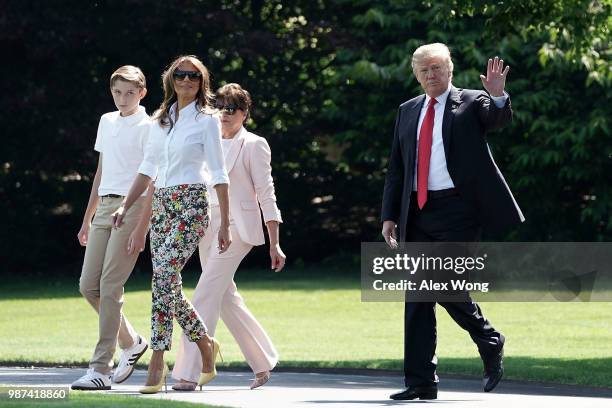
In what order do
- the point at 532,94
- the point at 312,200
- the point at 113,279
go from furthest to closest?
1. the point at 312,200
2. the point at 532,94
3. the point at 113,279

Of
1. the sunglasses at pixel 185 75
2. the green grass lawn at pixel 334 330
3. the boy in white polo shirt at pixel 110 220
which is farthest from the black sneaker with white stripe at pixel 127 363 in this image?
the green grass lawn at pixel 334 330

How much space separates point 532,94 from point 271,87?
5212 millimetres

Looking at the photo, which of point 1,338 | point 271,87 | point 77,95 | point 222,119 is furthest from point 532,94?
point 222,119

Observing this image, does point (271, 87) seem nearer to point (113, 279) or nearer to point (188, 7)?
point (188, 7)

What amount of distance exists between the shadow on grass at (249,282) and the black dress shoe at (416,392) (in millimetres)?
13648

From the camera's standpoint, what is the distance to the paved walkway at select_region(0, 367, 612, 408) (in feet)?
28.9

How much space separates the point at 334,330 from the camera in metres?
16.4

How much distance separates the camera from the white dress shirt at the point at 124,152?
385 inches

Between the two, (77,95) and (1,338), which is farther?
(77,95)

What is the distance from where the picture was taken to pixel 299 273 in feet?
86.8

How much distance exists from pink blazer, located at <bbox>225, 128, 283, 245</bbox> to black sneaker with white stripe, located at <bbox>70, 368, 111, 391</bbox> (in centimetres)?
126

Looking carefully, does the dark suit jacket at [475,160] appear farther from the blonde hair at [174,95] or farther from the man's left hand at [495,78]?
the blonde hair at [174,95]

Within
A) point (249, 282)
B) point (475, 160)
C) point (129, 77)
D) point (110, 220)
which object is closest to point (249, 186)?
point (110, 220)

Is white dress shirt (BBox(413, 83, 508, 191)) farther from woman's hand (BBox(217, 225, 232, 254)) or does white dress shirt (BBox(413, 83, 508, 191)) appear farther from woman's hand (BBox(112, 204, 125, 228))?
woman's hand (BBox(112, 204, 125, 228))
